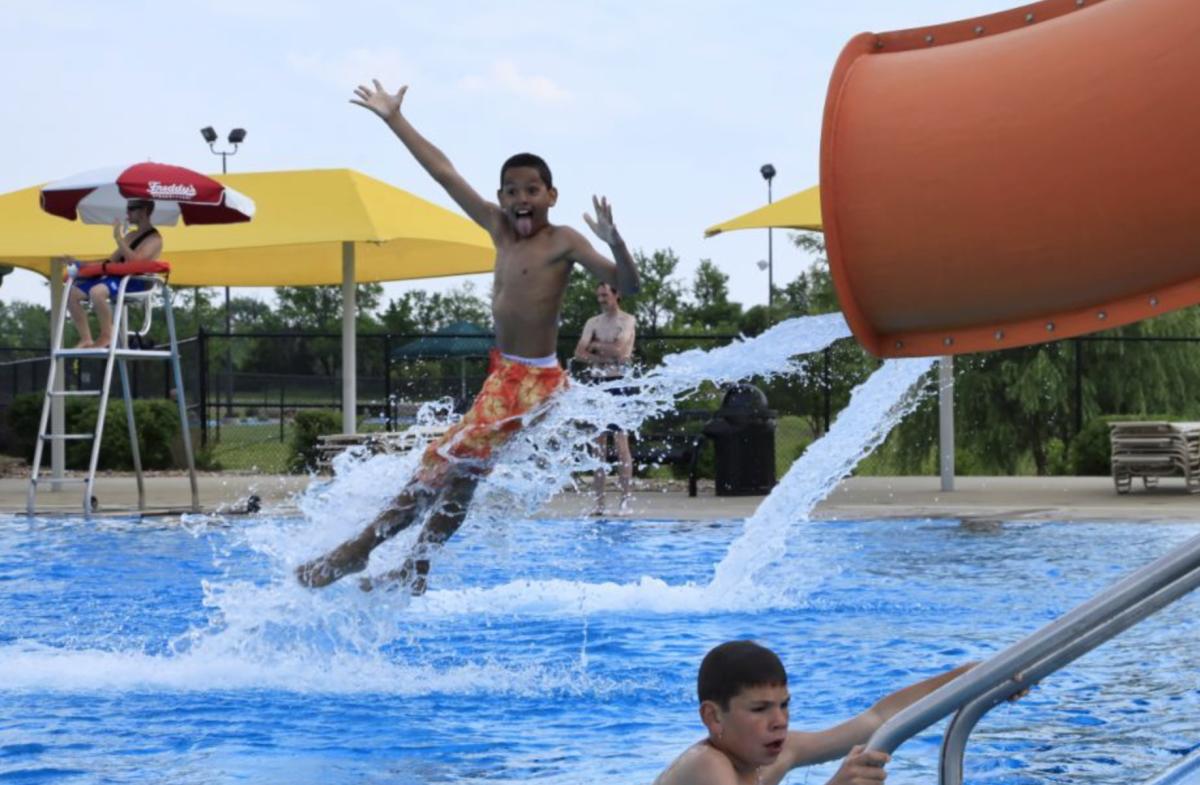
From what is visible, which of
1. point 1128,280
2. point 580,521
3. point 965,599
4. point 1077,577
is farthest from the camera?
point 580,521

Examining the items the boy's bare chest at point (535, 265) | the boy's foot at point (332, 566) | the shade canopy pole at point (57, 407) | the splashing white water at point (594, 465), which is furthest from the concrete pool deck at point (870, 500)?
the boy's bare chest at point (535, 265)

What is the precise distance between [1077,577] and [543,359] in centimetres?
396

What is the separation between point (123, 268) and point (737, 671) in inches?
396

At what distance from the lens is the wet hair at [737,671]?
3213 millimetres

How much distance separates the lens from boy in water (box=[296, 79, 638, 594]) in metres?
6.91

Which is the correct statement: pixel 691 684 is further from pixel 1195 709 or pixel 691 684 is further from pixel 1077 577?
pixel 1077 577

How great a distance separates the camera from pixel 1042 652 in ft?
8.61

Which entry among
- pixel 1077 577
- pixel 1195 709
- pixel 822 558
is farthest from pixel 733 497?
pixel 1195 709

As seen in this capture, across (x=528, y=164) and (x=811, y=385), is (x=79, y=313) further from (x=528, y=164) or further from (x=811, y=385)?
(x=811, y=385)

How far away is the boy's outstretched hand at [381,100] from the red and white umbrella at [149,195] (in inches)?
253

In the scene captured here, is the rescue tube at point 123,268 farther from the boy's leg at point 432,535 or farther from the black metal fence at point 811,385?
the black metal fence at point 811,385

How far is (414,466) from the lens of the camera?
7082mm

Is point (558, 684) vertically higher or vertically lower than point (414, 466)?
lower

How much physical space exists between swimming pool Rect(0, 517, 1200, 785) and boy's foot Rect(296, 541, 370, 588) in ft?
0.41
